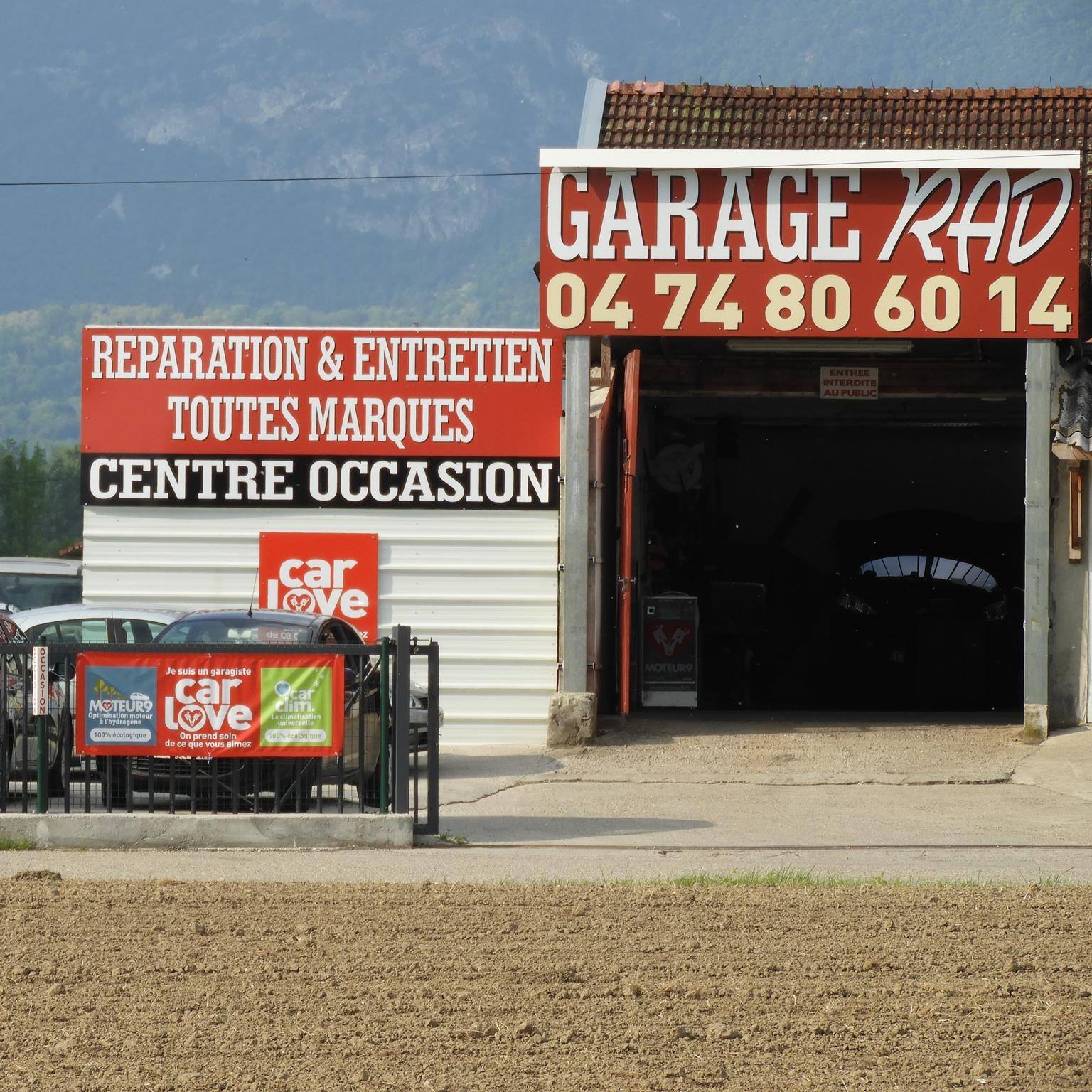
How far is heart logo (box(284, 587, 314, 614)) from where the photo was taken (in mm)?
18406

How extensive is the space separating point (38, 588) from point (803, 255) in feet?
37.1

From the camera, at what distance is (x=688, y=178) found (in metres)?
16.8

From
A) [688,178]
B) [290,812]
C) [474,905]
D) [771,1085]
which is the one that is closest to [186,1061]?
[771,1085]

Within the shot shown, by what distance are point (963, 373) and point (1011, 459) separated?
10.6 meters

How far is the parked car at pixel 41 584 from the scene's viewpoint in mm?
21734

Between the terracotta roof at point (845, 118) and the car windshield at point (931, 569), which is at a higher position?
the terracotta roof at point (845, 118)

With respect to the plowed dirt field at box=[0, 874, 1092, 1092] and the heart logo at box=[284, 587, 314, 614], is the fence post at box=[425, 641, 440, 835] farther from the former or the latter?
the heart logo at box=[284, 587, 314, 614]

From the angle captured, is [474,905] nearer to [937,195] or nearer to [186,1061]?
[186,1061]

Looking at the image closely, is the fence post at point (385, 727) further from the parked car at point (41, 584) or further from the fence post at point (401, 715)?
the parked car at point (41, 584)

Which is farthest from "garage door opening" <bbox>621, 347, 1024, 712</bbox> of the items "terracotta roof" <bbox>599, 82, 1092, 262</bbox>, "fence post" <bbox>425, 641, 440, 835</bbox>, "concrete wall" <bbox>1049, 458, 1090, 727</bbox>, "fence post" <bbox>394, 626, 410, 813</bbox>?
"fence post" <bbox>394, 626, 410, 813</bbox>

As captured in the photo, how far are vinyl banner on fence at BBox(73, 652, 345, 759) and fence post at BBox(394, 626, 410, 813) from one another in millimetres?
370

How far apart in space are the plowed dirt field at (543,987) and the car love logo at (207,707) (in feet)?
5.86

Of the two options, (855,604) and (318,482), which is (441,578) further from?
(855,604)

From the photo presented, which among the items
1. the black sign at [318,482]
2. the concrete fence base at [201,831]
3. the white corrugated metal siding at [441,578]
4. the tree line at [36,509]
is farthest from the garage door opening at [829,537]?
the tree line at [36,509]
